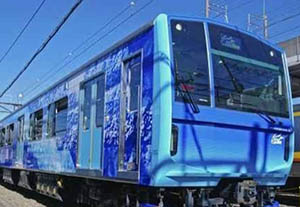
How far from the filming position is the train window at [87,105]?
8447 millimetres

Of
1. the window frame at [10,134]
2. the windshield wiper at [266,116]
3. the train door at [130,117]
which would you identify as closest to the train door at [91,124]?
the train door at [130,117]

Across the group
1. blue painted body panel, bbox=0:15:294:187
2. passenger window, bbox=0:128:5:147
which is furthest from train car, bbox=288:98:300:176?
passenger window, bbox=0:128:5:147

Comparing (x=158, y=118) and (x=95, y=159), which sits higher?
(x=158, y=118)

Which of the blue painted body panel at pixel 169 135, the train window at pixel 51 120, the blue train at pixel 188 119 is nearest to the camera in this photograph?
the blue painted body panel at pixel 169 135

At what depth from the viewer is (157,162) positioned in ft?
19.1

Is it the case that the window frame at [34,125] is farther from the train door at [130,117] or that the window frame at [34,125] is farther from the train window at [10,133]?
the train door at [130,117]

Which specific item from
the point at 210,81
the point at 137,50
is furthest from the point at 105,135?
the point at 210,81

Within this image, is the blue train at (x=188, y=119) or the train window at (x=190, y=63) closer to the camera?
the blue train at (x=188, y=119)

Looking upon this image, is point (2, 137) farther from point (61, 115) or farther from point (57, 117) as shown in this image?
point (61, 115)

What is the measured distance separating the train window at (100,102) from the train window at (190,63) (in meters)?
1.97

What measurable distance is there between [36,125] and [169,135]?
8.49 m

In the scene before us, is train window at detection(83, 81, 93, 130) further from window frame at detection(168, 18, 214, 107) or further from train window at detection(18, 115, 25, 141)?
train window at detection(18, 115, 25, 141)

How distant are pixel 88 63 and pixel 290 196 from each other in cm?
1140

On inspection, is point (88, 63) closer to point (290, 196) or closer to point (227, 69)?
point (227, 69)
